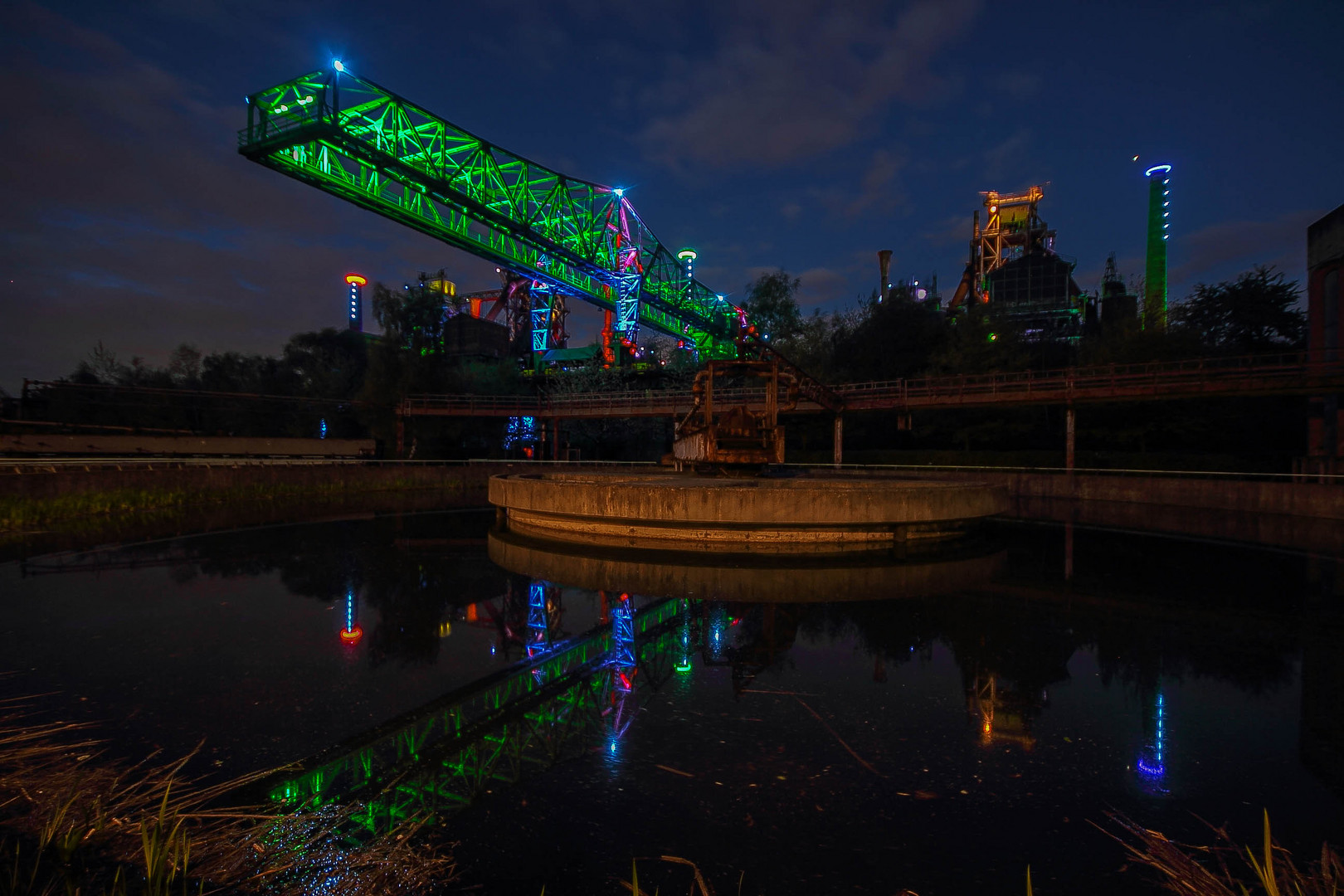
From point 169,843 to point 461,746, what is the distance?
1735 millimetres

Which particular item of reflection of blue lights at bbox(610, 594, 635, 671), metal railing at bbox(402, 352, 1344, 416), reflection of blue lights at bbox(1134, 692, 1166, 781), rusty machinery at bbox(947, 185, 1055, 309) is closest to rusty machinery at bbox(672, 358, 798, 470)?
reflection of blue lights at bbox(610, 594, 635, 671)

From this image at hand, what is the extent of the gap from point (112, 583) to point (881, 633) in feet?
31.8

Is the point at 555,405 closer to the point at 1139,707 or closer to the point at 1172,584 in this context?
the point at 1172,584

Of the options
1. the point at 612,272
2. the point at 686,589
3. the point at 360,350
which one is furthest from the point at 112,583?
the point at 360,350

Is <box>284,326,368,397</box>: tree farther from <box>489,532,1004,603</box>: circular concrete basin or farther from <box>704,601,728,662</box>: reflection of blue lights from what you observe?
<box>704,601,728,662</box>: reflection of blue lights

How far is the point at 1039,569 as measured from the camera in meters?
9.79

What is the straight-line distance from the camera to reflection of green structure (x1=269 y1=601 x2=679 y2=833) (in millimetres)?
3219

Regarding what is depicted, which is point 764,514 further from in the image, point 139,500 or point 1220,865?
point 139,500

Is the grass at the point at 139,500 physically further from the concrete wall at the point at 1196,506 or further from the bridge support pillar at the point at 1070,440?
the bridge support pillar at the point at 1070,440

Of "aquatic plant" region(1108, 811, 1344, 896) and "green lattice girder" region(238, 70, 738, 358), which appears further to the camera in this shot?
"green lattice girder" region(238, 70, 738, 358)

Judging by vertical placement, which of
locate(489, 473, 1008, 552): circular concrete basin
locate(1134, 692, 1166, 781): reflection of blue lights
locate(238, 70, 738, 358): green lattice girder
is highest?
locate(238, 70, 738, 358): green lattice girder

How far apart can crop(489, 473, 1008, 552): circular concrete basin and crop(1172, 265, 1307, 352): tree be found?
3405 cm

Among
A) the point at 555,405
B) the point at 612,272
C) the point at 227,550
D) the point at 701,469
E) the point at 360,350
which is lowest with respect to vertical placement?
the point at 227,550

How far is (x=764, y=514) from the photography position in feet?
33.7
